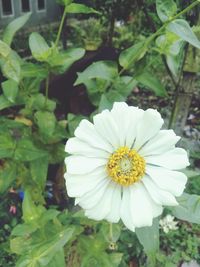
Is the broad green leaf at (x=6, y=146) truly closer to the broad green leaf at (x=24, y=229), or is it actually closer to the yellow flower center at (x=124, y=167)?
the broad green leaf at (x=24, y=229)

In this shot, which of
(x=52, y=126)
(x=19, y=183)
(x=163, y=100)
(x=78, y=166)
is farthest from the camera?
(x=163, y=100)

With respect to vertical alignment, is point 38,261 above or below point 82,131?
below

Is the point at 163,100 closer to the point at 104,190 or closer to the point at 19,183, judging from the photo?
the point at 19,183

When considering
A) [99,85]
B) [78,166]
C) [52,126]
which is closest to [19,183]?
[52,126]

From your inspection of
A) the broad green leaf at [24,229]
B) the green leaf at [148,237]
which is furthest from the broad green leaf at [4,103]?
the green leaf at [148,237]

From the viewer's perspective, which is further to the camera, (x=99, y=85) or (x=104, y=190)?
(x=99, y=85)

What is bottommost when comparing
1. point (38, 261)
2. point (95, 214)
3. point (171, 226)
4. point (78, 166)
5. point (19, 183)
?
point (171, 226)

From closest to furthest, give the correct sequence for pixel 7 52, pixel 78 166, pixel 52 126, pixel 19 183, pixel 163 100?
pixel 78 166 → pixel 7 52 → pixel 52 126 → pixel 19 183 → pixel 163 100

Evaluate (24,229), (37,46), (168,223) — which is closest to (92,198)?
(24,229)

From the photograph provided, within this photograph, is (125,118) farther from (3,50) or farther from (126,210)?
(3,50)
